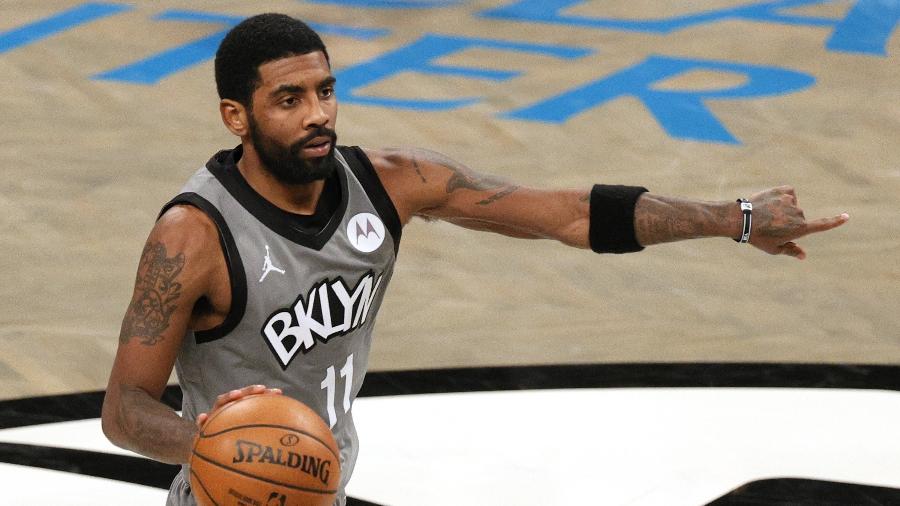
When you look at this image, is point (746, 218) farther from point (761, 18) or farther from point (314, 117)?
point (761, 18)

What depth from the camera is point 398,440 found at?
545 centimetres

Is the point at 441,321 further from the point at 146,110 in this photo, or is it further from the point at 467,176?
the point at 146,110

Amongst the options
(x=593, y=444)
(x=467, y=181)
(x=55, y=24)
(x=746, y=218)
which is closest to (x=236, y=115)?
(x=467, y=181)

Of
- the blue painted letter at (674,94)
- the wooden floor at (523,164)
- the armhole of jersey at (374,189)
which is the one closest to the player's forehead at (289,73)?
the armhole of jersey at (374,189)

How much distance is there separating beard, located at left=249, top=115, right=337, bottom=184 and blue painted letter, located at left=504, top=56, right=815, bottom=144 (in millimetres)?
5376

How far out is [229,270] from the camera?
354 centimetres

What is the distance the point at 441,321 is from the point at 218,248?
10.0 ft

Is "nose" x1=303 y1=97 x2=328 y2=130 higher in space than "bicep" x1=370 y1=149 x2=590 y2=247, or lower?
higher

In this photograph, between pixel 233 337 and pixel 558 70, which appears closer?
pixel 233 337

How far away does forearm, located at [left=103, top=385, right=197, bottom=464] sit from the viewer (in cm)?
334

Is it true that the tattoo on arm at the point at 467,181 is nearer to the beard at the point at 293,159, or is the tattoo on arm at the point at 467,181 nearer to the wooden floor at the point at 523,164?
the beard at the point at 293,159

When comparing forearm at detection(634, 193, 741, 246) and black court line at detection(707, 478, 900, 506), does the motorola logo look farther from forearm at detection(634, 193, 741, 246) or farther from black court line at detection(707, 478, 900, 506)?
black court line at detection(707, 478, 900, 506)

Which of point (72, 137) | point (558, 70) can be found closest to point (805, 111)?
point (558, 70)

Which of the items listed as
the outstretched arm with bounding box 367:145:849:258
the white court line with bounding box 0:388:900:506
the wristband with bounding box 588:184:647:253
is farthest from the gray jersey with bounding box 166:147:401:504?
the white court line with bounding box 0:388:900:506
